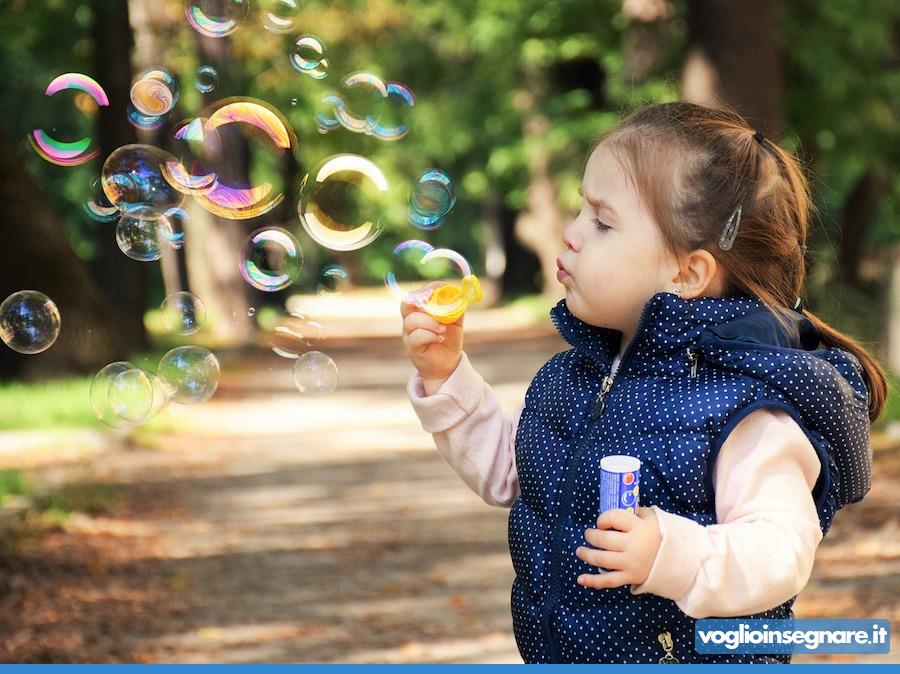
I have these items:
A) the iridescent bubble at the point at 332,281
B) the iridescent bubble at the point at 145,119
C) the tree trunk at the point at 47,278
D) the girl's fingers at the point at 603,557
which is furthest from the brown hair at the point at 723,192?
the tree trunk at the point at 47,278

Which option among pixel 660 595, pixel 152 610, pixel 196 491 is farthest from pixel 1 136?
pixel 660 595

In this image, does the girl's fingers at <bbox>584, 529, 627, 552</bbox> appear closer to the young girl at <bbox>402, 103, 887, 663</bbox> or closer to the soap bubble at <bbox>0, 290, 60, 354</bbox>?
the young girl at <bbox>402, 103, 887, 663</bbox>

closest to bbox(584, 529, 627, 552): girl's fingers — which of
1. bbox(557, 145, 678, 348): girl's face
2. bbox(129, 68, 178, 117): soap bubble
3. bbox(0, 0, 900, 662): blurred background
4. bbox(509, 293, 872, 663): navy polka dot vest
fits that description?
bbox(509, 293, 872, 663): navy polka dot vest

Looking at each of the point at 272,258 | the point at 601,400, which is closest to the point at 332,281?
the point at 272,258

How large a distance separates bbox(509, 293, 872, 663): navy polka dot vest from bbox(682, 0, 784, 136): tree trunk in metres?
7.69

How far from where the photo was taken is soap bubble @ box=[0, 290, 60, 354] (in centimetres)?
431

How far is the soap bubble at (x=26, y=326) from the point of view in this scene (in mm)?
4309

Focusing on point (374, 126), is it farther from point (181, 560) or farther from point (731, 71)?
point (731, 71)

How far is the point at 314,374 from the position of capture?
150 inches

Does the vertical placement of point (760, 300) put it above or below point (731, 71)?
above

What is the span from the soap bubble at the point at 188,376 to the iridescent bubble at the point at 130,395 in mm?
64

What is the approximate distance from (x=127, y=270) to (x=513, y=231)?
24.2 meters

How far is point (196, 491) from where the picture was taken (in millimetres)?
8445

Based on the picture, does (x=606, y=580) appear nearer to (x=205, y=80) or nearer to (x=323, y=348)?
(x=205, y=80)
